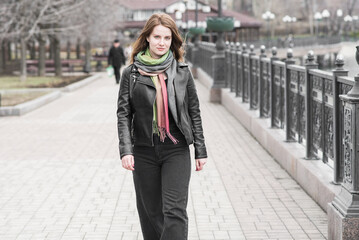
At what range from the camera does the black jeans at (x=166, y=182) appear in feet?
15.6

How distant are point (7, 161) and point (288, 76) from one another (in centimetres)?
389

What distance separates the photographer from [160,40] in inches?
188

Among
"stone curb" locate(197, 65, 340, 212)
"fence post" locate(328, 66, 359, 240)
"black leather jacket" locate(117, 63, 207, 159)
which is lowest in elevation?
"stone curb" locate(197, 65, 340, 212)

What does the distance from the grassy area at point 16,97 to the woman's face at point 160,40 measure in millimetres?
16272

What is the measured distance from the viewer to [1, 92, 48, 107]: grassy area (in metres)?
21.2

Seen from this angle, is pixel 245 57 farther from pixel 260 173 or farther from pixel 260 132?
pixel 260 173

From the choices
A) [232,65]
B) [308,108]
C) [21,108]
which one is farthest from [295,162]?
[232,65]

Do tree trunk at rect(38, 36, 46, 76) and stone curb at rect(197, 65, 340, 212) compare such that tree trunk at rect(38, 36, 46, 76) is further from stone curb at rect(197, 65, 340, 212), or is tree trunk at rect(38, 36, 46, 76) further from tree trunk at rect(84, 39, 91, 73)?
stone curb at rect(197, 65, 340, 212)

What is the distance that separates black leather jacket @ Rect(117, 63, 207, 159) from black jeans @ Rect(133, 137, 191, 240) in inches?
3.1

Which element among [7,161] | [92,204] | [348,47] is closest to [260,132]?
[7,161]

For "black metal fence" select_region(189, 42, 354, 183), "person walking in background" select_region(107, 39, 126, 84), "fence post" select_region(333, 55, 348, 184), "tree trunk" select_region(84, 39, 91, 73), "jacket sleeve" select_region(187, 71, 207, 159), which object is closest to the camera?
"jacket sleeve" select_region(187, 71, 207, 159)

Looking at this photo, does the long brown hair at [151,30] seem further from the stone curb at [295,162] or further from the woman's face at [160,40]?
the stone curb at [295,162]

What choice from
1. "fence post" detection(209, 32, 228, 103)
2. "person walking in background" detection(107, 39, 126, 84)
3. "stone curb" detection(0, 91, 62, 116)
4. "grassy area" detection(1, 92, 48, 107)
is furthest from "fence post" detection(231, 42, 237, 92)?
"person walking in background" detection(107, 39, 126, 84)

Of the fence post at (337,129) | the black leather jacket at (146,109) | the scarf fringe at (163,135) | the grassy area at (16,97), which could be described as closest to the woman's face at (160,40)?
the black leather jacket at (146,109)
